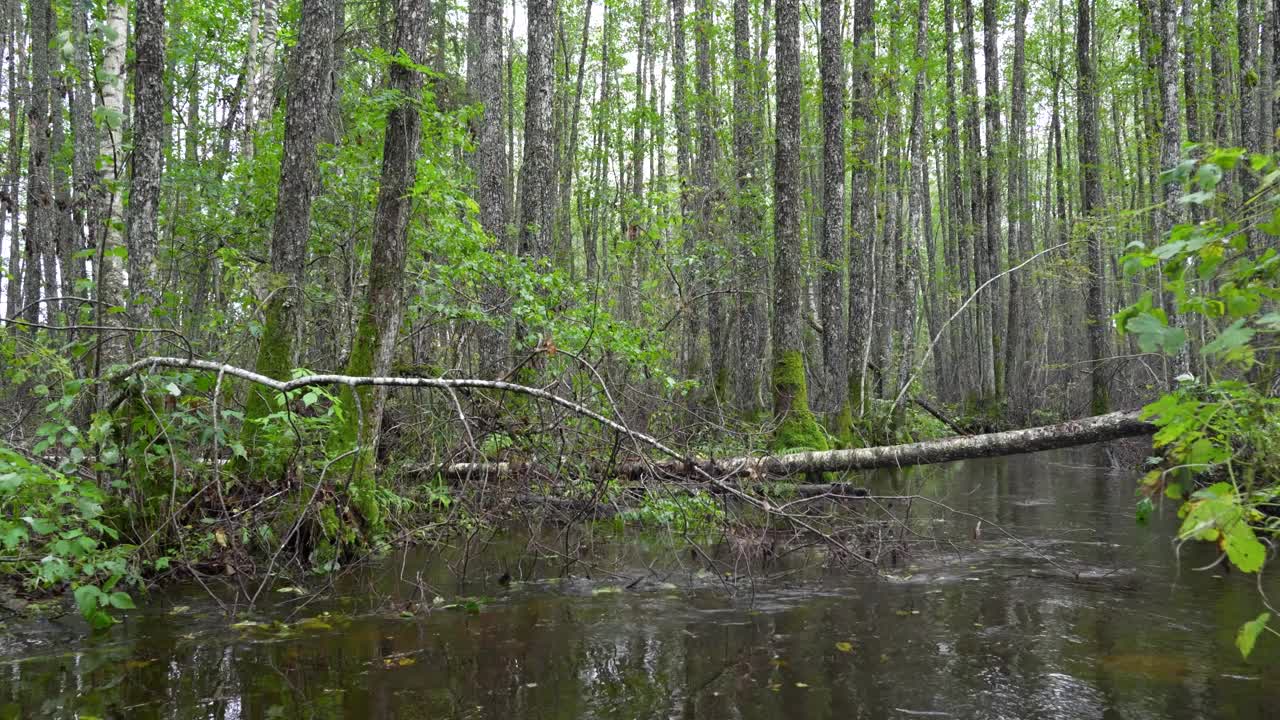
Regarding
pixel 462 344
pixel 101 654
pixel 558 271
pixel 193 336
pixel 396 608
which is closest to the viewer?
pixel 101 654

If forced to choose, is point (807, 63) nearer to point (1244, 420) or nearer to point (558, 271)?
point (558, 271)

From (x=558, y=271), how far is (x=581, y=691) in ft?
17.9

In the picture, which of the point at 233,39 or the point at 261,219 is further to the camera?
the point at 233,39

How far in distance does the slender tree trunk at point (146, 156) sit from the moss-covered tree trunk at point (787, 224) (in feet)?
23.3

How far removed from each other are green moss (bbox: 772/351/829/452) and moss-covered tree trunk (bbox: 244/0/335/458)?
5660 mm

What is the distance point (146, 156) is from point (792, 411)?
7519 mm

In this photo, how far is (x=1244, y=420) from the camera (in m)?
2.72

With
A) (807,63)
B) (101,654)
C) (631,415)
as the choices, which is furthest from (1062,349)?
(101,654)

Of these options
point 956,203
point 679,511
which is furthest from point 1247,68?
point 679,511

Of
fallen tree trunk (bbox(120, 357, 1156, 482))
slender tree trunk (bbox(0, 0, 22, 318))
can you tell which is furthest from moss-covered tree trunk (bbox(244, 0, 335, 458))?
slender tree trunk (bbox(0, 0, 22, 318))

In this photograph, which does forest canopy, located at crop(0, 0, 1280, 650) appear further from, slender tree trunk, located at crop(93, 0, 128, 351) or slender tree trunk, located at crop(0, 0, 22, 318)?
slender tree trunk, located at crop(0, 0, 22, 318)

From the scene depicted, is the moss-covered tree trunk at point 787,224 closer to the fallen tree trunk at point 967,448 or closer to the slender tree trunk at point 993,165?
the fallen tree trunk at point 967,448

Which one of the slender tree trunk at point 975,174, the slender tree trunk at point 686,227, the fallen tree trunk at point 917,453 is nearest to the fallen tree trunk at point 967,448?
the fallen tree trunk at point 917,453

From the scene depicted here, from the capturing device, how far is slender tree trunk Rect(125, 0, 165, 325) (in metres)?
6.93
